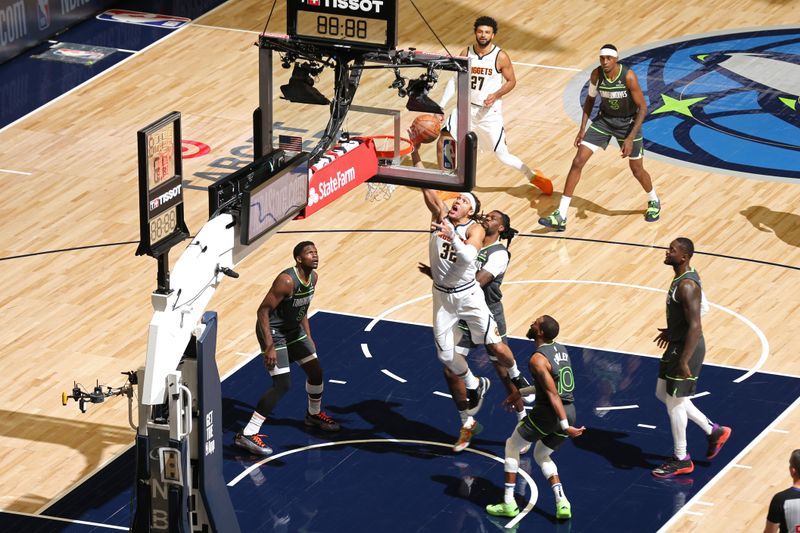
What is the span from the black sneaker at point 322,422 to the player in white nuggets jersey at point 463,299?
1.21 metres

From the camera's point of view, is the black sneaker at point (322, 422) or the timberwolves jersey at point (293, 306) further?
the black sneaker at point (322, 422)

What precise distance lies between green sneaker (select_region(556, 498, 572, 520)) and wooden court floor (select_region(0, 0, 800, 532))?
0.95 m

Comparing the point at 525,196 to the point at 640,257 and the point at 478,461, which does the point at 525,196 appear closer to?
the point at 640,257

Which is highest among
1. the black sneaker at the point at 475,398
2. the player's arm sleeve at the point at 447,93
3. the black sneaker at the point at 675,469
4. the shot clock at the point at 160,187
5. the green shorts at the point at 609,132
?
the shot clock at the point at 160,187

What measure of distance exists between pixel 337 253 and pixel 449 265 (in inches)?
176

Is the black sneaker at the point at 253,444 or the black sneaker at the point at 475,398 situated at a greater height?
the black sneaker at the point at 475,398

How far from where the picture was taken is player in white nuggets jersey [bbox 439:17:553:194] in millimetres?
20672

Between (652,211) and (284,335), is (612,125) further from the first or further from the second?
(284,335)

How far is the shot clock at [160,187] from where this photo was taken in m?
12.0

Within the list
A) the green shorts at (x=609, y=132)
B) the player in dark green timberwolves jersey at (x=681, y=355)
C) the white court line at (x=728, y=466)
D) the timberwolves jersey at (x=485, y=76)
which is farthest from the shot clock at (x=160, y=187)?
the timberwolves jersey at (x=485, y=76)

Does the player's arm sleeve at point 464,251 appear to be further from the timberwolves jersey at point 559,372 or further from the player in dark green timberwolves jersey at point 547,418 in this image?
the timberwolves jersey at point 559,372

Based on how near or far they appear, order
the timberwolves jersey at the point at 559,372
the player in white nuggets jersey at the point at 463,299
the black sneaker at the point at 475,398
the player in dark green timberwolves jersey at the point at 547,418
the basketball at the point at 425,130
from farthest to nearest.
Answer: the basketball at the point at 425,130 → the black sneaker at the point at 475,398 → the player in white nuggets jersey at the point at 463,299 → the timberwolves jersey at the point at 559,372 → the player in dark green timberwolves jersey at the point at 547,418

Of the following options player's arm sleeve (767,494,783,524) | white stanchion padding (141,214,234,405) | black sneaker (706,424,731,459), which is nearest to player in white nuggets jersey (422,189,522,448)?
black sneaker (706,424,731,459)

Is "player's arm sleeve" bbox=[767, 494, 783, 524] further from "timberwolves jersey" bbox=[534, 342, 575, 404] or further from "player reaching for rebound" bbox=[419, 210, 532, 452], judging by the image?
"player reaching for rebound" bbox=[419, 210, 532, 452]
